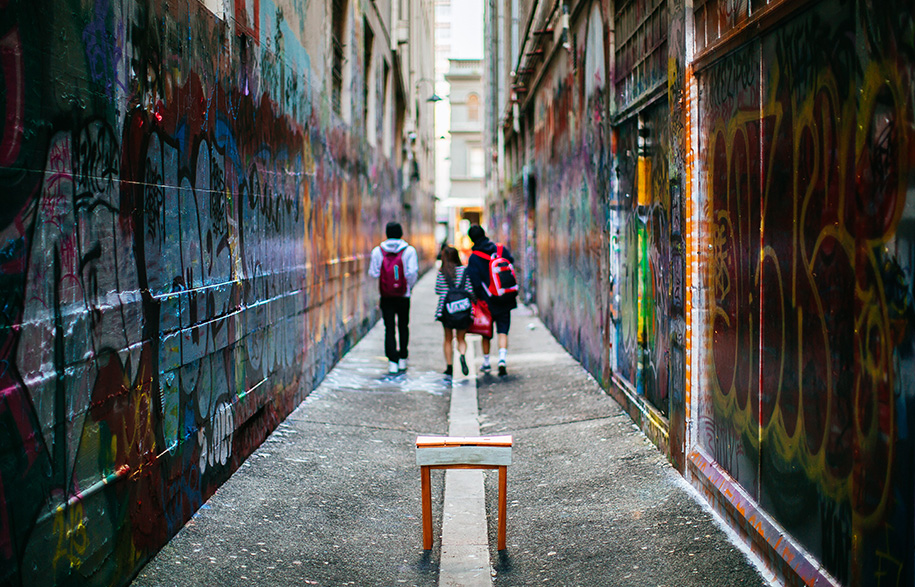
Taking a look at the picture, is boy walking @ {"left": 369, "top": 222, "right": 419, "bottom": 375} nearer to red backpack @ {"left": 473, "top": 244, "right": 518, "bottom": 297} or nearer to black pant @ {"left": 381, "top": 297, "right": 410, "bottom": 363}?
black pant @ {"left": 381, "top": 297, "right": 410, "bottom": 363}

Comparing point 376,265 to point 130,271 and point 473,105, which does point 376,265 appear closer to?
point 130,271

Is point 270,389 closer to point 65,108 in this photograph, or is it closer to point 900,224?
point 65,108

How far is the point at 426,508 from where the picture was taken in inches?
179

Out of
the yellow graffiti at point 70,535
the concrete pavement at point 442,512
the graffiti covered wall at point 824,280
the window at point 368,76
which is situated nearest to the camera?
the graffiti covered wall at point 824,280

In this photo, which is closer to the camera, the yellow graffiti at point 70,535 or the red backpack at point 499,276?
the yellow graffiti at point 70,535

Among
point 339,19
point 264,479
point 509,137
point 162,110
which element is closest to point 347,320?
point 339,19

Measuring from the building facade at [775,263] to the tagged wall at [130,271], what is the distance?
3.09 metres

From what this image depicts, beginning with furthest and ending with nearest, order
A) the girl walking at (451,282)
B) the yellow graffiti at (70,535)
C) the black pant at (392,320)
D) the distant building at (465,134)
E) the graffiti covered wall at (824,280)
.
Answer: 1. the distant building at (465,134)
2. the black pant at (392,320)
3. the girl walking at (451,282)
4. the yellow graffiti at (70,535)
5. the graffiti covered wall at (824,280)

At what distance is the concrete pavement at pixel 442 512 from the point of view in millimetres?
4270

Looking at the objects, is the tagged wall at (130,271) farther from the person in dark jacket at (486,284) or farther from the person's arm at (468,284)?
the person in dark jacket at (486,284)

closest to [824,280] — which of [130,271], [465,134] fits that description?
[130,271]

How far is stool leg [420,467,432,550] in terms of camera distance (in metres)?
4.53

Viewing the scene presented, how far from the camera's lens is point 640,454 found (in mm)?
6145

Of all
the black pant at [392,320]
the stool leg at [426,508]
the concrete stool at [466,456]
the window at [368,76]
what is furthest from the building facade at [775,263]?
the window at [368,76]
